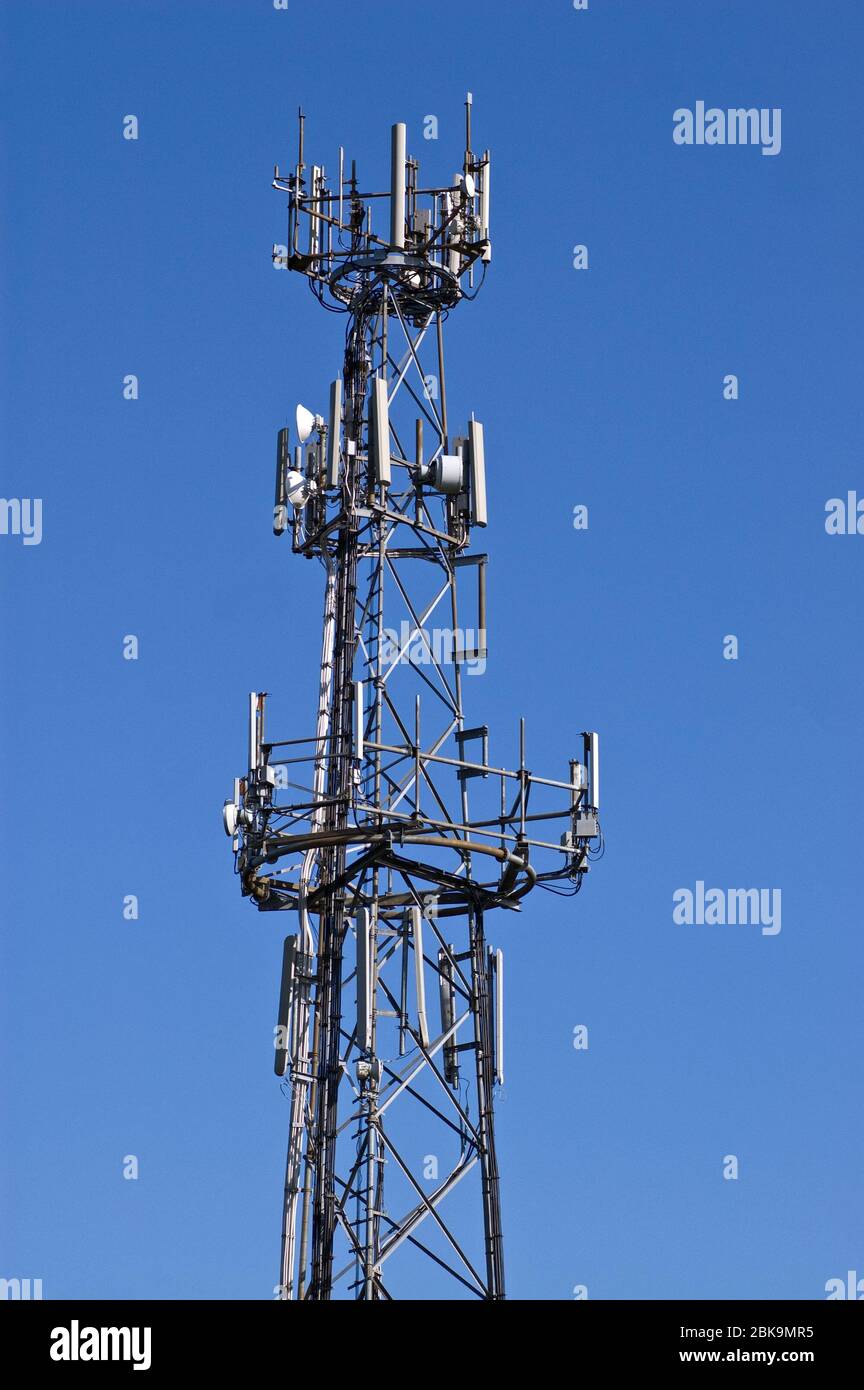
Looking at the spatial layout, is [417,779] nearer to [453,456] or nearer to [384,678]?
[384,678]

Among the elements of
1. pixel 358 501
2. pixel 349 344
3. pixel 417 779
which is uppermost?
pixel 349 344

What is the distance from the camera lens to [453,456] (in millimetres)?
41156
